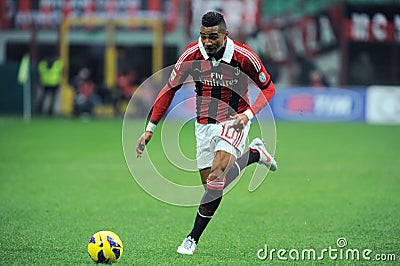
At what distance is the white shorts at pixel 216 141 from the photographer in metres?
7.22

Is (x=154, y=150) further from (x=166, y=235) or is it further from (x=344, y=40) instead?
(x=344, y=40)

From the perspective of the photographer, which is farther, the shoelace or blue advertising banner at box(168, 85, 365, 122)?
blue advertising banner at box(168, 85, 365, 122)

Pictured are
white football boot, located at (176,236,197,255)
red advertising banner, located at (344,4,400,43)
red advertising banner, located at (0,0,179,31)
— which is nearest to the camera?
white football boot, located at (176,236,197,255)

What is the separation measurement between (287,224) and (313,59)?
21.4 m

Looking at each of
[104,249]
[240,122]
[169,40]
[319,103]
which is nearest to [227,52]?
[240,122]

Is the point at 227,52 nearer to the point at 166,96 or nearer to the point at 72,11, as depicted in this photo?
the point at 166,96

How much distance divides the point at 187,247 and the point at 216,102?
4.72 ft

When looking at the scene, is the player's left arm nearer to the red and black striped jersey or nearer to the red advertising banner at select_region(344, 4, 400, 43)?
the red and black striped jersey

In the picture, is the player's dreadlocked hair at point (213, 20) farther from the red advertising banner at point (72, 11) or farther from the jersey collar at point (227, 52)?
the red advertising banner at point (72, 11)

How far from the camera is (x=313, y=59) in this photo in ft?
96.7

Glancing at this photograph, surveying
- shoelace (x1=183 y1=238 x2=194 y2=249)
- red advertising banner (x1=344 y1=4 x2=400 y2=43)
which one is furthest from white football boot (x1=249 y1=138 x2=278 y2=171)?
red advertising banner (x1=344 y1=4 x2=400 y2=43)

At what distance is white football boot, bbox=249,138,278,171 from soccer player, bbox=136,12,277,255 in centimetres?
79

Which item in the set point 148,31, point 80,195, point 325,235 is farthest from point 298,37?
point 325,235

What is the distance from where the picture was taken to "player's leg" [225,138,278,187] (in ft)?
24.6
